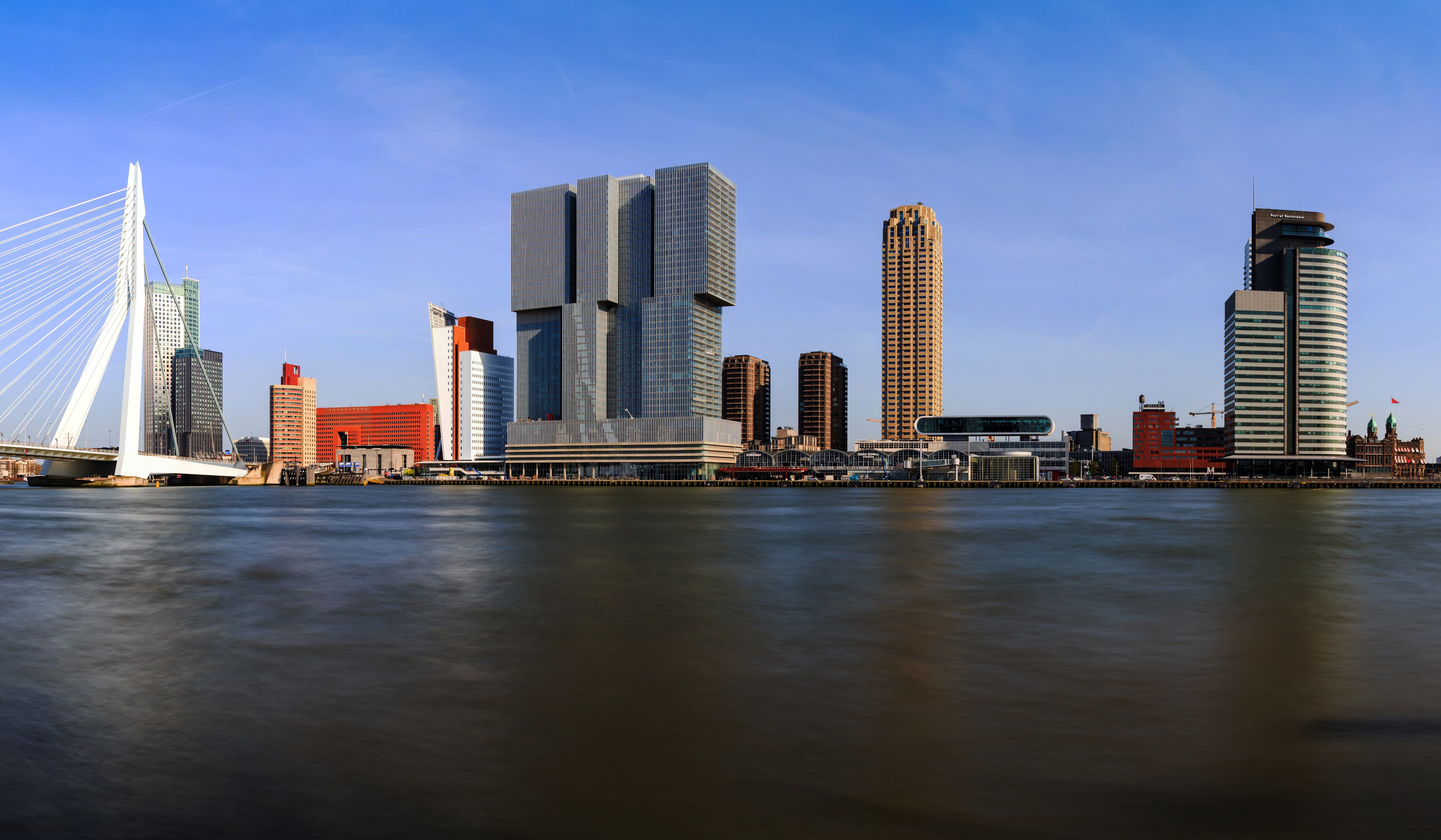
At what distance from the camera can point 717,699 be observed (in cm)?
1612

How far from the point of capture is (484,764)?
39.9 feet

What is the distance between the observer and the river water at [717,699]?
10438mm

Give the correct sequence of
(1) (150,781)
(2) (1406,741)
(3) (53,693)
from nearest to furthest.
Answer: (1) (150,781)
(2) (1406,741)
(3) (53,693)

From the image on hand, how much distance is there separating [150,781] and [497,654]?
938 cm

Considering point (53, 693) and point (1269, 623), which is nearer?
point (53, 693)

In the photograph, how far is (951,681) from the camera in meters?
17.5

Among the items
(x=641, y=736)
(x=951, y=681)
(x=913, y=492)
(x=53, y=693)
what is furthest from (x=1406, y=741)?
(x=913, y=492)

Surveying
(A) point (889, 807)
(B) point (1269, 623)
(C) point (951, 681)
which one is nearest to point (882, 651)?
(C) point (951, 681)

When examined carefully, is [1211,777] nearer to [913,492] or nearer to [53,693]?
[53,693]

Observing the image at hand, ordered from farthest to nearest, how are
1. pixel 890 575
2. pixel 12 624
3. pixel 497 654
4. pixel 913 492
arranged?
pixel 913 492 → pixel 890 575 → pixel 12 624 → pixel 497 654

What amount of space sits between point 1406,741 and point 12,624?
31.8 meters

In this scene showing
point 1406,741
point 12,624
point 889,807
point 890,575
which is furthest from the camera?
point 890,575

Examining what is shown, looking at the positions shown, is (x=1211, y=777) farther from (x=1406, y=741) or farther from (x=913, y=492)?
(x=913, y=492)

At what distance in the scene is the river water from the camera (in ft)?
34.2
